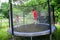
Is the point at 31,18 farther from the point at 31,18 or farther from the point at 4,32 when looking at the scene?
the point at 4,32

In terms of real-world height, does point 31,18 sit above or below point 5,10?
below

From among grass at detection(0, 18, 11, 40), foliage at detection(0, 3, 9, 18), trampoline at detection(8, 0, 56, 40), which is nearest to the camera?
trampoline at detection(8, 0, 56, 40)

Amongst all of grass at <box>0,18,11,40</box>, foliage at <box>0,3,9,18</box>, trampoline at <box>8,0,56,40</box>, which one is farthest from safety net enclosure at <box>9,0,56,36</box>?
foliage at <box>0,3,9,18</box>

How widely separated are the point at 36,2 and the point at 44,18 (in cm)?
108

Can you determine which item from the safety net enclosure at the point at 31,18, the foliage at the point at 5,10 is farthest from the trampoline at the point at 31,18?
the foliage at the point at 5,10

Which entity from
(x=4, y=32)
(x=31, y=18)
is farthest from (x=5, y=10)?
(x=31, y=18)

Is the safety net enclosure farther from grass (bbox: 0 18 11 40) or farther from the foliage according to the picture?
the foliage

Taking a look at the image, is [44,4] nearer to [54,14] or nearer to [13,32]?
[54,14]

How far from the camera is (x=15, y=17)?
5.45 m

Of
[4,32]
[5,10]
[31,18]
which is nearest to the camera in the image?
[31,18]

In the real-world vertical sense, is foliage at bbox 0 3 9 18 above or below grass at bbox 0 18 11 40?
above

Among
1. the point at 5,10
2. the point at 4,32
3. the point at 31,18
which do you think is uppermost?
the point at 5,10

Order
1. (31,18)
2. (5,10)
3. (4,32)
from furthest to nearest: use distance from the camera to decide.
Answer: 1. (5,10)
2. (4,32)
3. (31,18)

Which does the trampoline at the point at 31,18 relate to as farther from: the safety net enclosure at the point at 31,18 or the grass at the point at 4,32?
the grass at the point at 4,32
